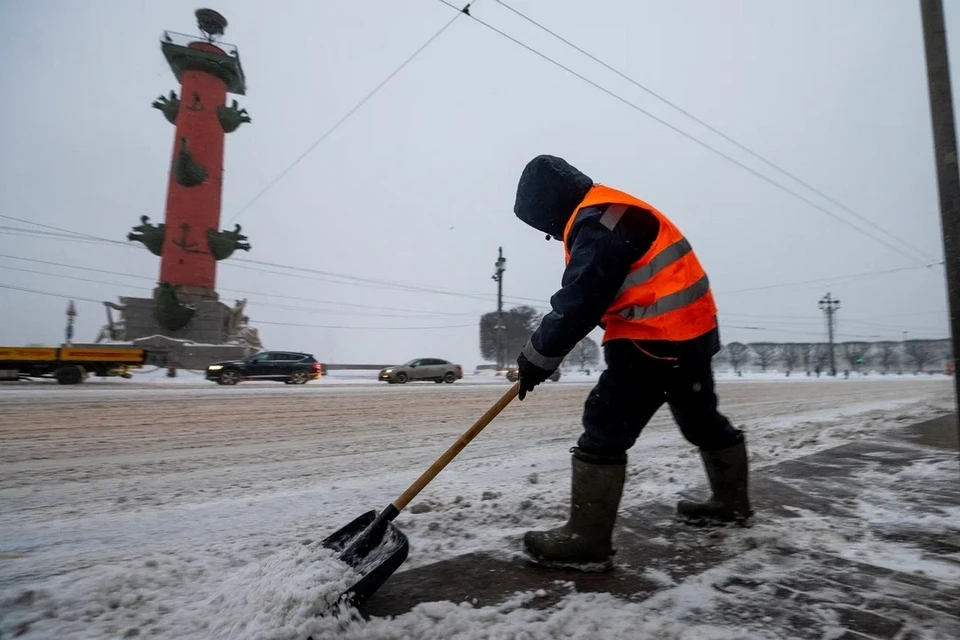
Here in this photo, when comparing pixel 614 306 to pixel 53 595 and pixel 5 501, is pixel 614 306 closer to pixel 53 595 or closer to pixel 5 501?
pixel 53 595

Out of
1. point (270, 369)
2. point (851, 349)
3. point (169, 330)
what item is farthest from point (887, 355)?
point (169, 330)

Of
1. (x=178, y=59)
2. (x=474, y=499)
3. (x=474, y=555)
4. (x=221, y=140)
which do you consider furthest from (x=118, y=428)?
(x=178, y=59)

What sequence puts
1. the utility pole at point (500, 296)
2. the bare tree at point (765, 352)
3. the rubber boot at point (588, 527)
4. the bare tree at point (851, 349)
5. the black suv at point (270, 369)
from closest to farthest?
the rubber boot at point (588, 527) < the black suv at point (270, 369) < the utility pole at point (500, 296) < the bare tree at point (851, 349) < the bare tree at point (765, 352)

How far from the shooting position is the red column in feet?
91.9

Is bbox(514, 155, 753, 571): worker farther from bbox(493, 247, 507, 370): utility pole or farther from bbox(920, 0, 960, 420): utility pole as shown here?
bbox(493, 247, 507, 370): utility pole

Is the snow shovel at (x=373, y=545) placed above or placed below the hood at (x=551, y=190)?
below

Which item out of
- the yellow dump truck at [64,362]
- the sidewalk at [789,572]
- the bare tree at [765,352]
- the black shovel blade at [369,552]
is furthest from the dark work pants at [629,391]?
the bare tree at [765,352]

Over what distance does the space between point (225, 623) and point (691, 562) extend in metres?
1.60

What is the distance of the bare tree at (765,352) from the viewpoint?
79688mm

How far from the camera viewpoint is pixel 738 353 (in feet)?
256

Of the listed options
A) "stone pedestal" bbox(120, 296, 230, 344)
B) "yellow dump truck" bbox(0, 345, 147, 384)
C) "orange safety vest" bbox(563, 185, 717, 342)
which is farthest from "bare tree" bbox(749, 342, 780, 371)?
"orange safety vest" bbox(563, 185, 717, 342)

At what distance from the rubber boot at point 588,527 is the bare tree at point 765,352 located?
287ft

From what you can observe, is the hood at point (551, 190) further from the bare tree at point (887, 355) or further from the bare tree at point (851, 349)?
the bare tree at point (887, 355)

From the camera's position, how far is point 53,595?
167 cm
